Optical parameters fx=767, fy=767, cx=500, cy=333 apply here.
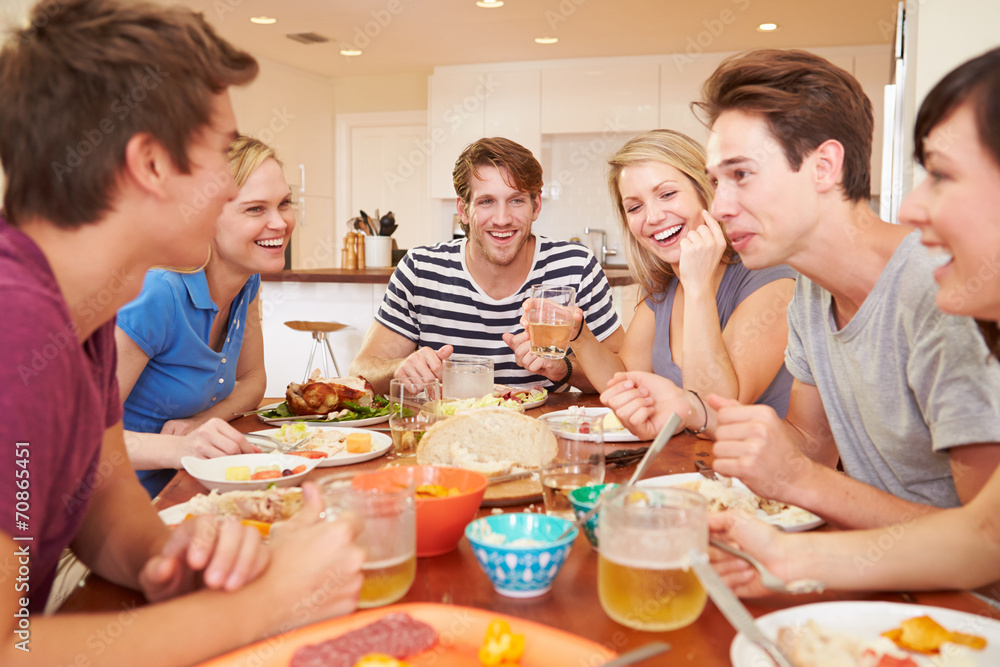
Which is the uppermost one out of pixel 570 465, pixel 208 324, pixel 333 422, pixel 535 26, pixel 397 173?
pixel 535 26

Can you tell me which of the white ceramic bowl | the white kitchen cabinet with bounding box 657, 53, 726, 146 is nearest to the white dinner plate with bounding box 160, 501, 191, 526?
the white ceramic bowl

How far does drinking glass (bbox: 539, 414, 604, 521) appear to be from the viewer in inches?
49.4

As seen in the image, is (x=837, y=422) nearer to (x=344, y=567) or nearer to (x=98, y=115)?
(x=344, y=567)

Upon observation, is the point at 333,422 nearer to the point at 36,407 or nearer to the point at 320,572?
the point at 320,572

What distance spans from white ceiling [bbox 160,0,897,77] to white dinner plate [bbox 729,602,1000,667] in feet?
18.3

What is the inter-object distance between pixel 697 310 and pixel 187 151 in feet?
5.21

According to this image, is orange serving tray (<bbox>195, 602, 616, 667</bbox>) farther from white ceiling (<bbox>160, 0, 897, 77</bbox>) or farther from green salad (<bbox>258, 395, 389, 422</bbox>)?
white ceiling (<bbox>160, 0, 897, 77</bbox>)

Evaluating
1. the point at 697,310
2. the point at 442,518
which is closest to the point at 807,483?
the point at 442,518

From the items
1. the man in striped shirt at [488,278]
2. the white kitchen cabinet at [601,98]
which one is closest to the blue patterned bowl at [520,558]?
the man in striped shirt at [488,278]

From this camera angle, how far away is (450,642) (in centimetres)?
88

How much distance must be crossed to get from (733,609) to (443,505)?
1.43ft

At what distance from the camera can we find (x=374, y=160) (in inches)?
360

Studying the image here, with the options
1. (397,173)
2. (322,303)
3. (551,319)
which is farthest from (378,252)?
(551,319)

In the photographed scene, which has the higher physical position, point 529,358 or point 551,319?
point 551,319
